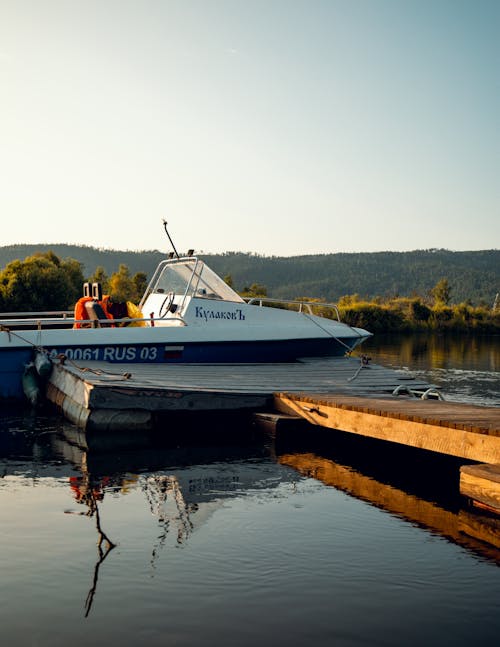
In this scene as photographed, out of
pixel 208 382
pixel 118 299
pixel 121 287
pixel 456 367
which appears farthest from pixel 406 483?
pixel 121 287

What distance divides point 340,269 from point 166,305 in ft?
441

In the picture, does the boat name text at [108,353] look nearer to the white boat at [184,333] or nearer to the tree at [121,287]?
the white boat at [184,333]

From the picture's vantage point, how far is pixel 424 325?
55000 mm

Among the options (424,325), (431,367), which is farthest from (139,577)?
(424,325)

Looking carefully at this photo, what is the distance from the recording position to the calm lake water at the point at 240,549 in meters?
4.76

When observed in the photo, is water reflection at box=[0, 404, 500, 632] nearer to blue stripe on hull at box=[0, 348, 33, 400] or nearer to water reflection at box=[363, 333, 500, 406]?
blue stripe on hull at box=[0, 348, 33, 400]

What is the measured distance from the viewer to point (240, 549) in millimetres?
6129

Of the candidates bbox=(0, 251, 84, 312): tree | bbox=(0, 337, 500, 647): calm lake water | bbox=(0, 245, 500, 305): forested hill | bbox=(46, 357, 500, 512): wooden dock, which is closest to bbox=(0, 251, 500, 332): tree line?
bbox=(0, 251, 84, 312): tree

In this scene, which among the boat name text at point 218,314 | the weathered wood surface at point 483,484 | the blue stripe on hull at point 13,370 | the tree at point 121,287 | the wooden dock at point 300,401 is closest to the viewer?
the weathered wood surface at point 483,484

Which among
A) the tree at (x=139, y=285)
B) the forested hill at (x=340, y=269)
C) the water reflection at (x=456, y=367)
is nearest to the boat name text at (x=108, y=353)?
the water reflection at (x=456, y=367)

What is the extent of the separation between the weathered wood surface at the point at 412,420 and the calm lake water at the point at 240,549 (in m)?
0.50

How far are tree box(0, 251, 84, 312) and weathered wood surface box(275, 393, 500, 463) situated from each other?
32141mm

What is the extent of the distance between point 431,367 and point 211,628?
19.2 m

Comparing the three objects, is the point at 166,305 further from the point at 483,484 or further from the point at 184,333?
the point at 483,484
